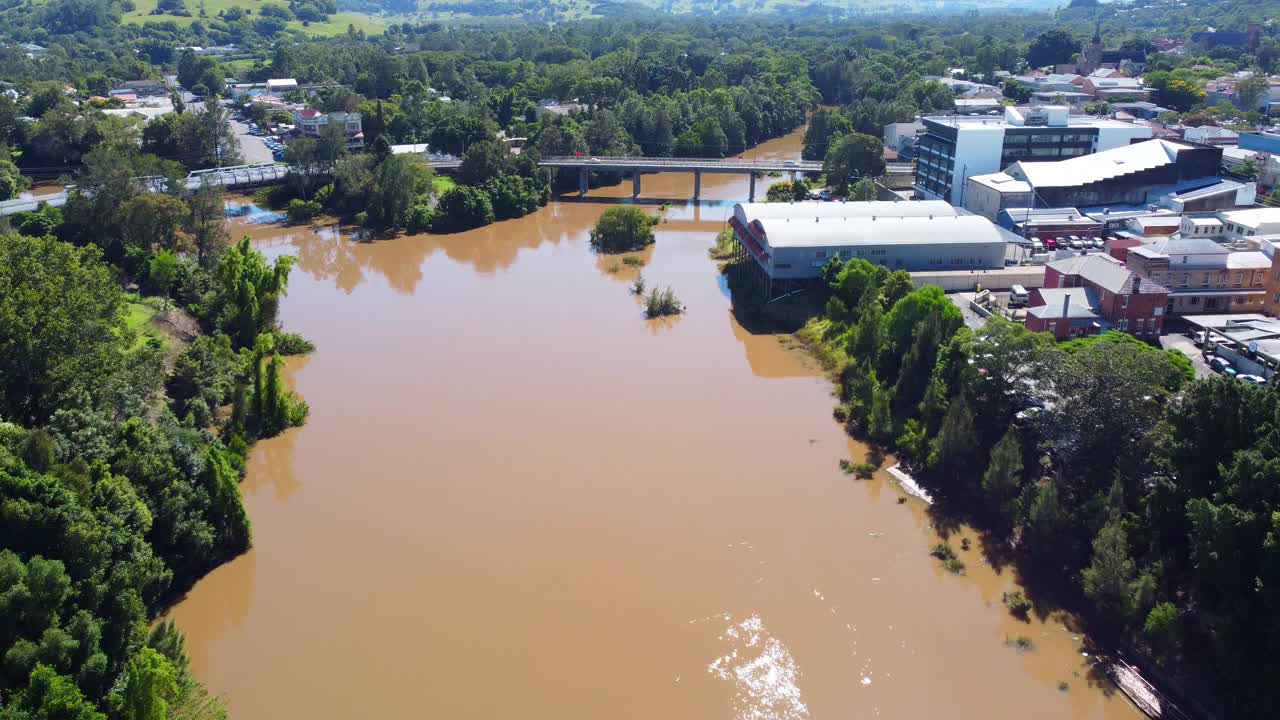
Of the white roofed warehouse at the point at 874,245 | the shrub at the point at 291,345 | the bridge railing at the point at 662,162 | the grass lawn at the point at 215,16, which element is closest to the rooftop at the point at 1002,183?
the white roofed warehouse at the point at 874,245

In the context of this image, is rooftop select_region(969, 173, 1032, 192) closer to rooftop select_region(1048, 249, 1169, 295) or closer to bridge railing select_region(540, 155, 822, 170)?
rooftop select_region(1048, 249, 1169, 295)

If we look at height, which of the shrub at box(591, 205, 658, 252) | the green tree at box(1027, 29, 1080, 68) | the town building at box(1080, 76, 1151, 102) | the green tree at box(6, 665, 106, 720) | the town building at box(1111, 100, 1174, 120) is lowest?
the green tree at box(6, 665, 106, 720)

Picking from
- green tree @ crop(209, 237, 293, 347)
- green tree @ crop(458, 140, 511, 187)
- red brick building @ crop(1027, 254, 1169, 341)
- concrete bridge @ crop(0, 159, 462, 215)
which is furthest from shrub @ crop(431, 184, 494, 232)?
red brick building @ crop(1027, 254, 1169, 341)

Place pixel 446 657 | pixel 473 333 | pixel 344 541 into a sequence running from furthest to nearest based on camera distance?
pixel 473 333, pixel 344 541, pixel 446 657

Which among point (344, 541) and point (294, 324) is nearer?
point (344, 541)

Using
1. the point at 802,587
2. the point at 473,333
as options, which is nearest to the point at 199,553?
the point at 802,587

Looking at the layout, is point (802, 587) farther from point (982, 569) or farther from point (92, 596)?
point (92, 596)

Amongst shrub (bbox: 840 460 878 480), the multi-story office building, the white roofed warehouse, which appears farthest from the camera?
the multi-story office building
